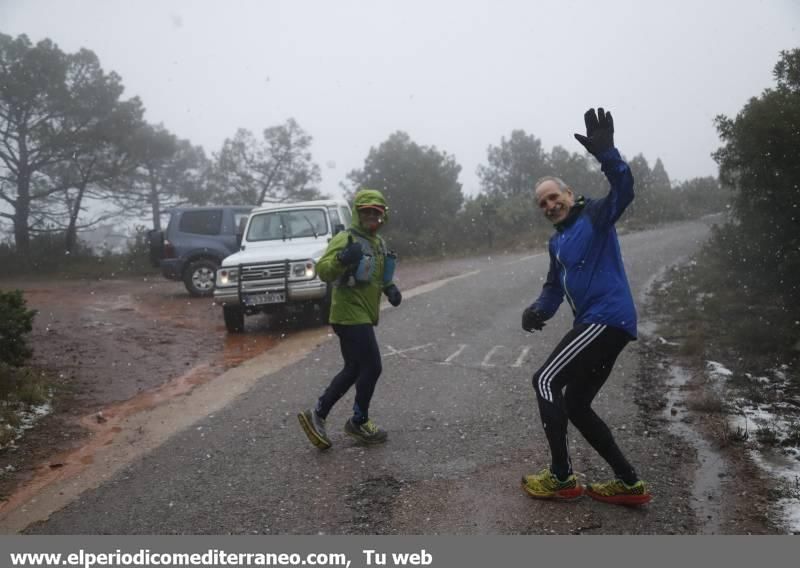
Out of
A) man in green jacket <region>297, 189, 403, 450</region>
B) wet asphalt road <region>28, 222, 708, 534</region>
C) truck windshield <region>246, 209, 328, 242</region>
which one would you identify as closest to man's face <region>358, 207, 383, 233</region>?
man in green jacket <region>297, 189, 403, 450</region>

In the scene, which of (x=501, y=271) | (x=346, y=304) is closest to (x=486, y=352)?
(x=346, y=304)

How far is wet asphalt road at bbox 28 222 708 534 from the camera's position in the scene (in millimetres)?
3695

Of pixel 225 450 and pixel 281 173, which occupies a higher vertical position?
pixel 281 173

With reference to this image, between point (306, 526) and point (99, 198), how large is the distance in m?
26.7

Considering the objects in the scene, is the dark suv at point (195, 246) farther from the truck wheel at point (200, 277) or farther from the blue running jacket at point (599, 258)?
the blue running jacket at point (599, 258)

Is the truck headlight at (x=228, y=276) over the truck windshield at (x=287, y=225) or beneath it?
beneath

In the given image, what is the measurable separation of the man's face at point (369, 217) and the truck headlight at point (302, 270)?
18.4 ft

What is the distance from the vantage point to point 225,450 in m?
5.08

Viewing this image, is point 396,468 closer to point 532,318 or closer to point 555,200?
point 532,318

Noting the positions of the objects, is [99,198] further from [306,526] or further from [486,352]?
[306,526]

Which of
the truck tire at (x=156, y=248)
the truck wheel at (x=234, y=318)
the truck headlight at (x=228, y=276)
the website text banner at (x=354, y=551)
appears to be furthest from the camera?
the truck tire at (x=156, y=248)

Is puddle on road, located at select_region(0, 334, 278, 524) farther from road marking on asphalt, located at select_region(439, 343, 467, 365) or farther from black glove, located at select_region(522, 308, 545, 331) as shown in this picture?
black glove, located at select_region(522, 308, 545, 331)

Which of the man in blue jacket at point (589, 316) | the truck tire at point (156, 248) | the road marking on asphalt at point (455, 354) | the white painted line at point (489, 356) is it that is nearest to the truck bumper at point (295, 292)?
the road marking on asphalt at point (455, 354)

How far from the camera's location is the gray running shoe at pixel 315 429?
485cm
